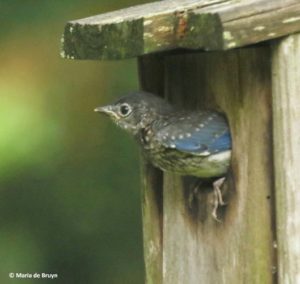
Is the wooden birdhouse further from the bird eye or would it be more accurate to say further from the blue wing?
the bird eye

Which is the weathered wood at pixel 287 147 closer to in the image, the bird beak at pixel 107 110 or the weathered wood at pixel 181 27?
the weathered wood at pixel 181 27

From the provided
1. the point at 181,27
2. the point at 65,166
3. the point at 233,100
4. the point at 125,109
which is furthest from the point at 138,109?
the point at 65,166

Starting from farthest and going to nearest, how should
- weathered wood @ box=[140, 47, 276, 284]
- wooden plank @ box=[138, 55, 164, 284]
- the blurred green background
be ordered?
the blurred green background, wooden plank @ box=[138, 55, 164, 284], weathered wood @ box=[140, 47, 276, 284]

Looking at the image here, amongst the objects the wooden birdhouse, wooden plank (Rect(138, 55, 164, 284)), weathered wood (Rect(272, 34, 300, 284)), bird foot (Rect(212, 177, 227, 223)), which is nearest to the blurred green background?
wooden plank (Rect(138, 55, 164, 284))

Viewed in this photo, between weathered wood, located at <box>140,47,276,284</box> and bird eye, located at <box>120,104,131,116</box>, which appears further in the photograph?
bird eye, located at <box>120,104,131,116</box>

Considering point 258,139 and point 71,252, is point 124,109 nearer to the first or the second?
point 258,139

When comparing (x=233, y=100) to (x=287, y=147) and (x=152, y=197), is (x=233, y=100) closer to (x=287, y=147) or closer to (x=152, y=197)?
(x=287, y=147)
